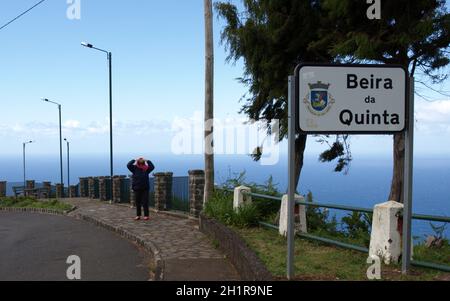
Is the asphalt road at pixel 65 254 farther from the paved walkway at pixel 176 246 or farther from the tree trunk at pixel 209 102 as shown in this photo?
the tree trunk at pixel 209 102

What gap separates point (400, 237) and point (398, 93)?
186 centimetres

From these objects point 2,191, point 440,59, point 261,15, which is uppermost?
point 261,15

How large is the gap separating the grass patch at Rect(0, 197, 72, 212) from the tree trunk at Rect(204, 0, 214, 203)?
10.3 metres

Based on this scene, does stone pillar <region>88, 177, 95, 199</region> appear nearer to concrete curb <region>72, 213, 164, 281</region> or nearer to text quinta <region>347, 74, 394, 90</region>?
concrete curb <region>72, 213, 164, 281</region>

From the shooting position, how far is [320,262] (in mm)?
6473

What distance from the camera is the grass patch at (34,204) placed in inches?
870

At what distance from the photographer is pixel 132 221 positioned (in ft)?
46.3

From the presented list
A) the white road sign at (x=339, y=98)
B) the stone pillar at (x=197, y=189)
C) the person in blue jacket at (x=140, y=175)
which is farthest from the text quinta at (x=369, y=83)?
the person in blue jacket at (x=140, y=175)

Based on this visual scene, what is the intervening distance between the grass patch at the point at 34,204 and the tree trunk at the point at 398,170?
13.4m

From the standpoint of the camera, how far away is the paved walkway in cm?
729

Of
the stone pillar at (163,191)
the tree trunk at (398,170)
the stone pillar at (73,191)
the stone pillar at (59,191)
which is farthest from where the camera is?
the stone pillar at (59,191)

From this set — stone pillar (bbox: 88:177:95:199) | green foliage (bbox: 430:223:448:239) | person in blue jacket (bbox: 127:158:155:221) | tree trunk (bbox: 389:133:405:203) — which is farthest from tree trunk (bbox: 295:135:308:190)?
stone pillar (bbox: 88:177:95:199)
